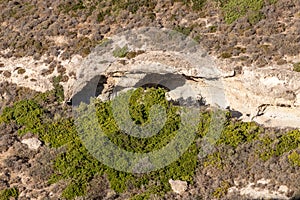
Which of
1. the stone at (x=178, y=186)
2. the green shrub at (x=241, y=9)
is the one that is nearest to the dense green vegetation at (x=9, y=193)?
the stone at (x=178, y=186)

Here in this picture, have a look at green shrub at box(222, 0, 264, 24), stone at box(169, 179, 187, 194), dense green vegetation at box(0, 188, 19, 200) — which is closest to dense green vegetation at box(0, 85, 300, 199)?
stone at box(169, 179, 187, 194)

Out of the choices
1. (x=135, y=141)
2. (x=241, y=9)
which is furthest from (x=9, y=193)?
(x=241, y=9)

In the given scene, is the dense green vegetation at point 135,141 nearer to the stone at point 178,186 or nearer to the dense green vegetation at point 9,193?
the stone at point 178,186

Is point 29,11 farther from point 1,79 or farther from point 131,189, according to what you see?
point 131,189

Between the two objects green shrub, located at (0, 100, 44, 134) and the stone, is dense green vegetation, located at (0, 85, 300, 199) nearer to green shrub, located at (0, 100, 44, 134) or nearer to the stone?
green shrub, located at (0, 100, 44, 134)

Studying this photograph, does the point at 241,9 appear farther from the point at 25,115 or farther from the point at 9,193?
the point at 9,193
